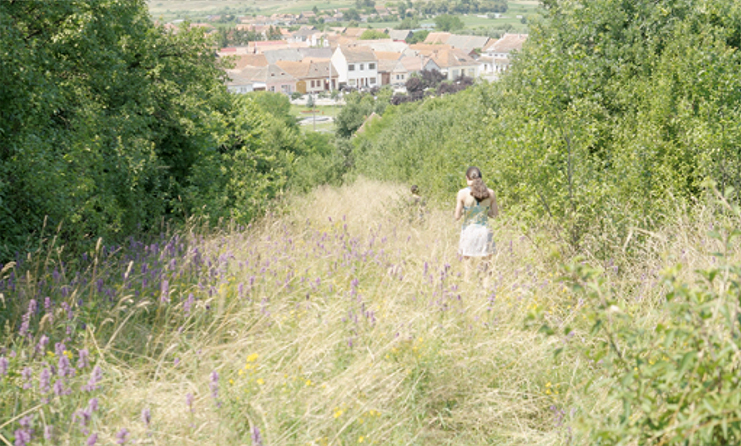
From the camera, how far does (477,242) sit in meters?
7.49

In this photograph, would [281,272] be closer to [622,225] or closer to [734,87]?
[622,225]

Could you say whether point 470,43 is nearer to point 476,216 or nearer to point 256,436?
point 476,216

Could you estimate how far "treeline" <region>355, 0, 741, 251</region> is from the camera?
698 cm

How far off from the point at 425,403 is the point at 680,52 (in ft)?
24.8

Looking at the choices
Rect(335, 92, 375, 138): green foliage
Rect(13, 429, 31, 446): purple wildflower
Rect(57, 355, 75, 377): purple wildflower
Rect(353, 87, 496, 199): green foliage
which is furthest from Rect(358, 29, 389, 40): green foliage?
Rect(13, 429, 31, 446): purple wildflower

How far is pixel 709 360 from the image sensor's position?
8.05 feet

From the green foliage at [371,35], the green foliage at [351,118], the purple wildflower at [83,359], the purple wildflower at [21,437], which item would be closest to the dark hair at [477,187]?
the purple wildflower at [83,359]

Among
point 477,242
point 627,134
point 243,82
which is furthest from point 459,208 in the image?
point 243,82

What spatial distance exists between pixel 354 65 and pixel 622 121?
422ft

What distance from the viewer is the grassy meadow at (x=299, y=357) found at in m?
3.23

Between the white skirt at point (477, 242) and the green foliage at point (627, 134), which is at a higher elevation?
the green foliage at point (627, 134)

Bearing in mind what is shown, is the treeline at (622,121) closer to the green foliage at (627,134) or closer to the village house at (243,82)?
the green foliage at (627,134)

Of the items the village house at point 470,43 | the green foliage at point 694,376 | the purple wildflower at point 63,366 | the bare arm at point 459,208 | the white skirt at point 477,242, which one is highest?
the green foliage at point 694,376

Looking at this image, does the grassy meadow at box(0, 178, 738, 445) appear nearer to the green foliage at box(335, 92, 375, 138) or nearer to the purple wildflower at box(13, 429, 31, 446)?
the purple wildflower at box(13, 429, 31, 446)
